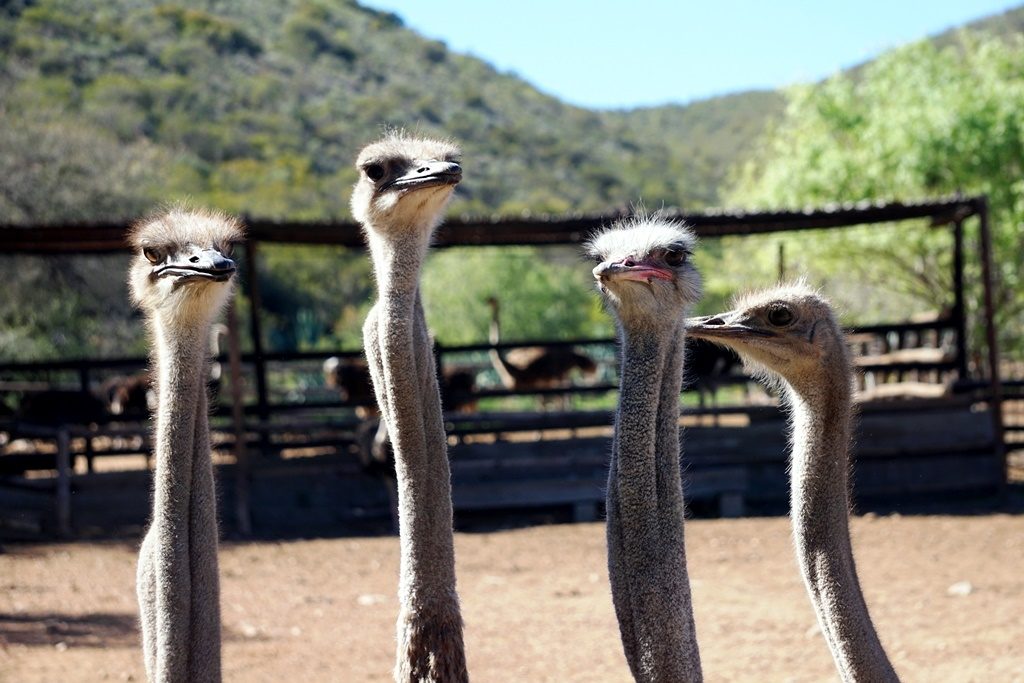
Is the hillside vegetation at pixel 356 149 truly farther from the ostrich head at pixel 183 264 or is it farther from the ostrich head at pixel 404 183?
the ostrich head at pixel 183 264

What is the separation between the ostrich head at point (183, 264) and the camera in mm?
3021

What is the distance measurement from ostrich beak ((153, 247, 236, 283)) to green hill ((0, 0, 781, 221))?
17.0m

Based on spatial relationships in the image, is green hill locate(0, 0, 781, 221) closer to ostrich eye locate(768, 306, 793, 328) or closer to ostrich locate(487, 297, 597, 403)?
ostrich locate(487, 297, 597, 403)

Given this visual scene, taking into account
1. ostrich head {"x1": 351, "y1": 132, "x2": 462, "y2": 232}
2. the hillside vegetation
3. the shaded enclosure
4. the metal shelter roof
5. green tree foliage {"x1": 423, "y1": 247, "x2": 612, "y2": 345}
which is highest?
the hillside vegetation

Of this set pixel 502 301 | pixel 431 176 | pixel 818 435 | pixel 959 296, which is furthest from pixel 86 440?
pixel 502 301

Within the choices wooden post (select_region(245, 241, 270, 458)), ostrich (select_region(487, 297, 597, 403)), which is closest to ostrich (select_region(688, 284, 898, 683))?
wooden post (select_region(245, 241, 270, 458))

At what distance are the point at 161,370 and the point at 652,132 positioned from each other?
76.0m

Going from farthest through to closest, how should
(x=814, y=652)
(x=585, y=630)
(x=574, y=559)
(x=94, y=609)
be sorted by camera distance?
(x=574, y=559) < (x=94, y=609) < (x=585, y=630) < (x=814, y=652)

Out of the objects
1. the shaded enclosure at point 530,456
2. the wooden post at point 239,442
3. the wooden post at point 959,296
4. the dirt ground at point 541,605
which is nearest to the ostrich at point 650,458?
the dirt ground at point 541,605

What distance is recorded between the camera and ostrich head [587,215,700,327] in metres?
2.83

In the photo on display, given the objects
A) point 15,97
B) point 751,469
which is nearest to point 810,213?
point 751,469

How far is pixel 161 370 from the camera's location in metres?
3.16

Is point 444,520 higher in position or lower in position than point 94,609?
higher

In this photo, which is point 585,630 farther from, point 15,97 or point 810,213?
point 15,97
